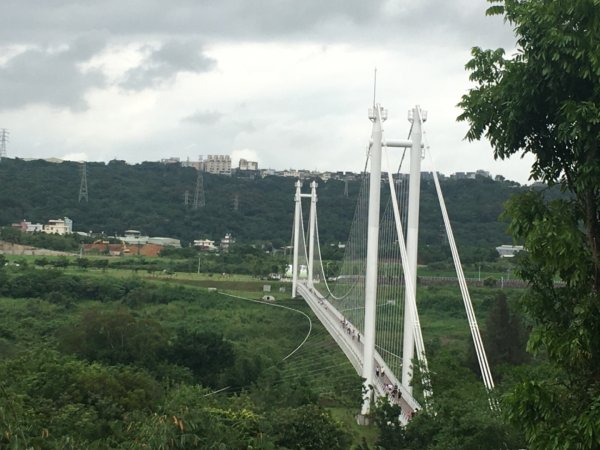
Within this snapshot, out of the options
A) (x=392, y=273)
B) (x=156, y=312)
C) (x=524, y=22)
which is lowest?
(x=156, y=312)

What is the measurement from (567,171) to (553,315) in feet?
2.76

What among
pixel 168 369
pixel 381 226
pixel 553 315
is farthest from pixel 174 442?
pixel 168 369

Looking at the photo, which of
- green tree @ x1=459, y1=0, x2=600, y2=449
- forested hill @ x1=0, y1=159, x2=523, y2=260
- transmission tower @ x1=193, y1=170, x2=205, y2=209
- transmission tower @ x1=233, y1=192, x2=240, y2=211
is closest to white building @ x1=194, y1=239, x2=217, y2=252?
forested hill @ x1=0, y1=159, x2=523, y2=260

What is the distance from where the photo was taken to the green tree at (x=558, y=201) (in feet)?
18.2

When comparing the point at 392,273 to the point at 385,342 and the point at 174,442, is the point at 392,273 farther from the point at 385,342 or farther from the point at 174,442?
the point at 174,442

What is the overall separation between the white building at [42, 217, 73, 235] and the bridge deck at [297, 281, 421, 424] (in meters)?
45.3

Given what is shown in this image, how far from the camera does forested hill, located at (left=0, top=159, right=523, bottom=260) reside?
6988 cm

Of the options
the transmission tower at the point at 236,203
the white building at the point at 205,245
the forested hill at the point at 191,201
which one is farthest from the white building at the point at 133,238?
the transmission tower at the point at 236,203

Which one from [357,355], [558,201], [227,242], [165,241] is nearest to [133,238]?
[165,241]

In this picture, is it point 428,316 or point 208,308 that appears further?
point 208,308

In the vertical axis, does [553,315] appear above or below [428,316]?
above

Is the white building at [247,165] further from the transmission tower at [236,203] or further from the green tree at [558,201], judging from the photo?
the green tree at [558,201]

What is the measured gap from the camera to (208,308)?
44031 millimetres

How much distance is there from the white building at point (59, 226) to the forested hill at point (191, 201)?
8.20 ft
